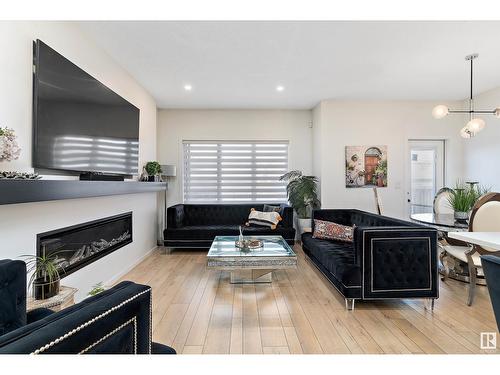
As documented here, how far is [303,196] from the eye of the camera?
16.3ft

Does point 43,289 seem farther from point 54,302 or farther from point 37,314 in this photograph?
point 37,314

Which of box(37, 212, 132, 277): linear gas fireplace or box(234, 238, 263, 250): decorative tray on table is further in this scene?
box(234, 238, 263, 250): decorative tray on table

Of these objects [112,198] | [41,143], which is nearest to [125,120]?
[112,198]

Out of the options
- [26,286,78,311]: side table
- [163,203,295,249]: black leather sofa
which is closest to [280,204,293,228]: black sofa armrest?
[163,203,295,249]: black leather sofa

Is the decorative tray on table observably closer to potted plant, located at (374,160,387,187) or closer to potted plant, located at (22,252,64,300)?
potted plant, located at (22,252,64,300)

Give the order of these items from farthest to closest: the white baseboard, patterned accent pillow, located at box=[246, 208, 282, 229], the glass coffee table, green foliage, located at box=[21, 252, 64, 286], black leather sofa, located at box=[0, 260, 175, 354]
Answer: patterned accent pillow, located at box=[246, 208, 282, 229]
the white baseboard
the glass coffee table
green foliage, located at box=[21, 252, 64, 286]
black leather sofa, located at box=[0, 260, 175, 354]

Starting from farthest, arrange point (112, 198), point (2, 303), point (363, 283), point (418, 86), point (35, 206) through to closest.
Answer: point (418, 86)
point (112, 198)
point (363, 283)
point (35, 206)
point (2, 303)

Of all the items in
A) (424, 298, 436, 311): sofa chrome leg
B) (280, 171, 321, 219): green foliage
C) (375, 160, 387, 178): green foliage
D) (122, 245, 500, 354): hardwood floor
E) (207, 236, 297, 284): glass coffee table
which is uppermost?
(375, 160, 387, 178): green foliage

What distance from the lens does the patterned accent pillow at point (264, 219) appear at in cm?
470

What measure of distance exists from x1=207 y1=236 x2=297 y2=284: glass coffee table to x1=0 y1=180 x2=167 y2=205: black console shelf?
4.29ft

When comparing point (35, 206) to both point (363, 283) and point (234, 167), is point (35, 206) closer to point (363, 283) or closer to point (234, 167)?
point (363, 283)

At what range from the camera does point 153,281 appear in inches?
129

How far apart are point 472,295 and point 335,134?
3222 millimetres

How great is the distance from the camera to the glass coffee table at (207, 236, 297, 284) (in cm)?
297
